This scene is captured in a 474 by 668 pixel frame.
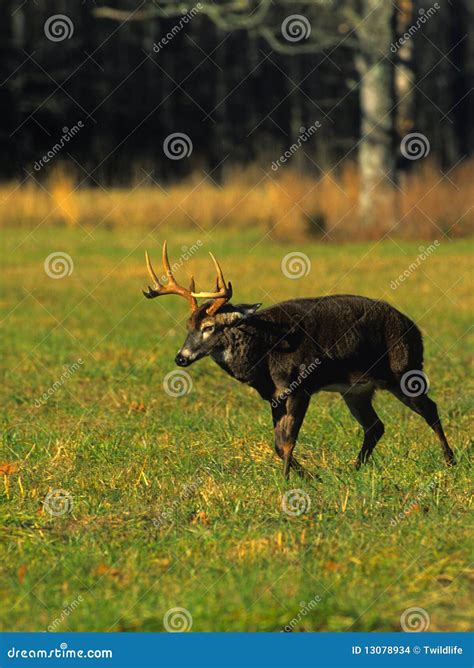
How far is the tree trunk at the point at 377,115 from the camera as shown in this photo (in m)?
25.8

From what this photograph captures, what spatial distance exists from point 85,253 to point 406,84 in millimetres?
7625

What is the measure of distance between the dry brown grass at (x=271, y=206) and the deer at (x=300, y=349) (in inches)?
634

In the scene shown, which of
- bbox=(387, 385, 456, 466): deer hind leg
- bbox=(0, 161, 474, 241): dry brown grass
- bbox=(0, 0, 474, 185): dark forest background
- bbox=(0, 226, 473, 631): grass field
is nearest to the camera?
bbox=(0, 226, 473, 631): grass field

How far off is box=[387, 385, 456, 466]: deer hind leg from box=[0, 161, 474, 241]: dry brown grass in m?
16.0

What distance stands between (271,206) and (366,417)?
1849cm

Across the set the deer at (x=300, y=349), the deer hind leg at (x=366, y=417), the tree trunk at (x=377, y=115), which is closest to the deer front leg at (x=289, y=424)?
the deer at (x=300, y=349)

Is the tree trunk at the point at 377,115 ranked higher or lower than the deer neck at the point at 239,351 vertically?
higher

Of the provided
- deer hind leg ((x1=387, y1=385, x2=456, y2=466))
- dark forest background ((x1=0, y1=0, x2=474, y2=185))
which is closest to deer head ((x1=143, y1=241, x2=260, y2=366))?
deer hind leg ((x1=387, y1=385, x2=456, y2=466))

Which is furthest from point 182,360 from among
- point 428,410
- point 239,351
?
point 428,410

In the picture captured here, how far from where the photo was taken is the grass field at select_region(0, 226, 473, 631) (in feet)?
21.4

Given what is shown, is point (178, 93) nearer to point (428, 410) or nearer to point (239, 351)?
point (428, 410)

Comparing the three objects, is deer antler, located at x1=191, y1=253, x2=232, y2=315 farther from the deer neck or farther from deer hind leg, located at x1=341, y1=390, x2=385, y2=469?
deer hind leg, located at x1=341, y1=390, x2=385, y2=469

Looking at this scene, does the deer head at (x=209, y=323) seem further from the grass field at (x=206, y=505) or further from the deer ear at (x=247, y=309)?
the grass field at (x=206, y=505)

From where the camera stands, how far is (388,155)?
2680 centimetres
